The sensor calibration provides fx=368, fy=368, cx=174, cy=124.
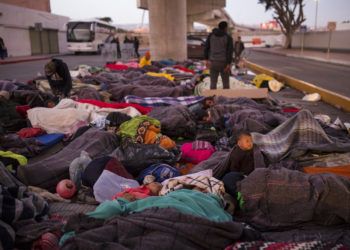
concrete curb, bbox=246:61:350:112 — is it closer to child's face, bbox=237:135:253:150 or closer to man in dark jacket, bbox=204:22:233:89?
man in dark jacket, bbox=204:22:233:89

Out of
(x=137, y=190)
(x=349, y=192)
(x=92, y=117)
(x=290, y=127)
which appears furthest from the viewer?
(x=92, y=117)

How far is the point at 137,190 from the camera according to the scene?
3328mm

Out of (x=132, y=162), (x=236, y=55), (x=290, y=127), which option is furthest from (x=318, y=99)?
(x=236, y=55)

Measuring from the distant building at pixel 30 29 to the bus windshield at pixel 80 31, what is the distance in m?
2.98

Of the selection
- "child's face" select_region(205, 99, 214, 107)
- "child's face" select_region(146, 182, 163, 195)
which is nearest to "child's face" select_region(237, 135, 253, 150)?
"child's face" select_region(146, 182, 163, 195)

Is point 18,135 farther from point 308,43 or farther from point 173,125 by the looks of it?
point 308,43

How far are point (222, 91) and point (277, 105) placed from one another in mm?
1231

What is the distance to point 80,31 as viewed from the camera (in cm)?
3341

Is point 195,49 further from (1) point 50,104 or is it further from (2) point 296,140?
(2) point 296,140

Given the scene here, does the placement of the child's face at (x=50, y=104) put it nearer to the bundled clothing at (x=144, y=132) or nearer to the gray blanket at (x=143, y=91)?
the gray blanket at (x=143, y=91)

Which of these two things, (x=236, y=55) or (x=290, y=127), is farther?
(x=236, y=55)

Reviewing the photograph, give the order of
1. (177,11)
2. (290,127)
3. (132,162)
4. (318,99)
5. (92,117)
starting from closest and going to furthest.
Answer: (132,162), (290,127), (92,117), (318,99), (177,11)

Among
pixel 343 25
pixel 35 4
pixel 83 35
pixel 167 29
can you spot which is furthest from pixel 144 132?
pixel 343 25

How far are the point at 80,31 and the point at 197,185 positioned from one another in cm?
3274
